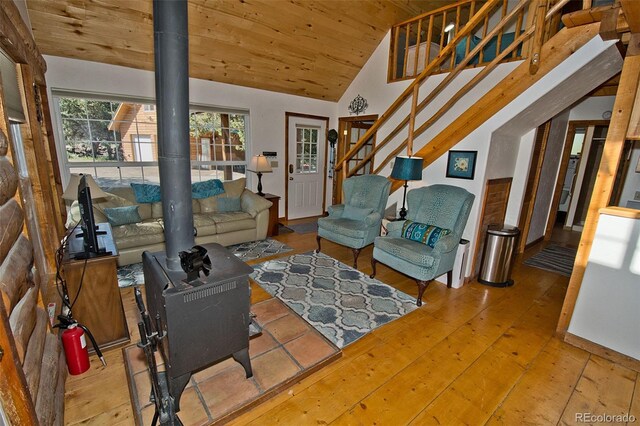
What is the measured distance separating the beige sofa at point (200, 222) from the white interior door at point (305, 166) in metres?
1.33

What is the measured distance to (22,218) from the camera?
1487mm

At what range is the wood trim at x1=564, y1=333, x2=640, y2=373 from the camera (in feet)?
6.82

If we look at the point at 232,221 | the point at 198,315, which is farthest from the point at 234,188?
the point at 198,315

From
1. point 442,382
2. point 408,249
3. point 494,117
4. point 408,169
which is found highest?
point 494,117

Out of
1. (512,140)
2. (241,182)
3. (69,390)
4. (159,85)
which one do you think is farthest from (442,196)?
(69,390)

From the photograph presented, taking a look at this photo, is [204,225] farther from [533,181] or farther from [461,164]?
[533,181]

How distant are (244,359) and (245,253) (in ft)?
7.37

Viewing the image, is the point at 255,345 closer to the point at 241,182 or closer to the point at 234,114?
the point at 241,182

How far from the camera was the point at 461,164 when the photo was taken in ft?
10.5

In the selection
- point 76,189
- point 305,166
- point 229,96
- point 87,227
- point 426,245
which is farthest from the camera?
point 305,166

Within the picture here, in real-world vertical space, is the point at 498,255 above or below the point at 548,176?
below

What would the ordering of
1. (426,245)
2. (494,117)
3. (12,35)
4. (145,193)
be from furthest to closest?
(145,193), (426,245), (494,117), (12,35)

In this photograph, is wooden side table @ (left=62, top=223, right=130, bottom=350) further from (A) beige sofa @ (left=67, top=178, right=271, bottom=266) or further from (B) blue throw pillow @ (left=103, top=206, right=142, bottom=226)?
(B) blue throw pillow @ (left=103, top=206, right=142, bottom=226)

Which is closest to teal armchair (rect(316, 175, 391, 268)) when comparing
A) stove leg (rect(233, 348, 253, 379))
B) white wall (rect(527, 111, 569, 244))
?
stove leg (rect(233, 348, 253, 379))
